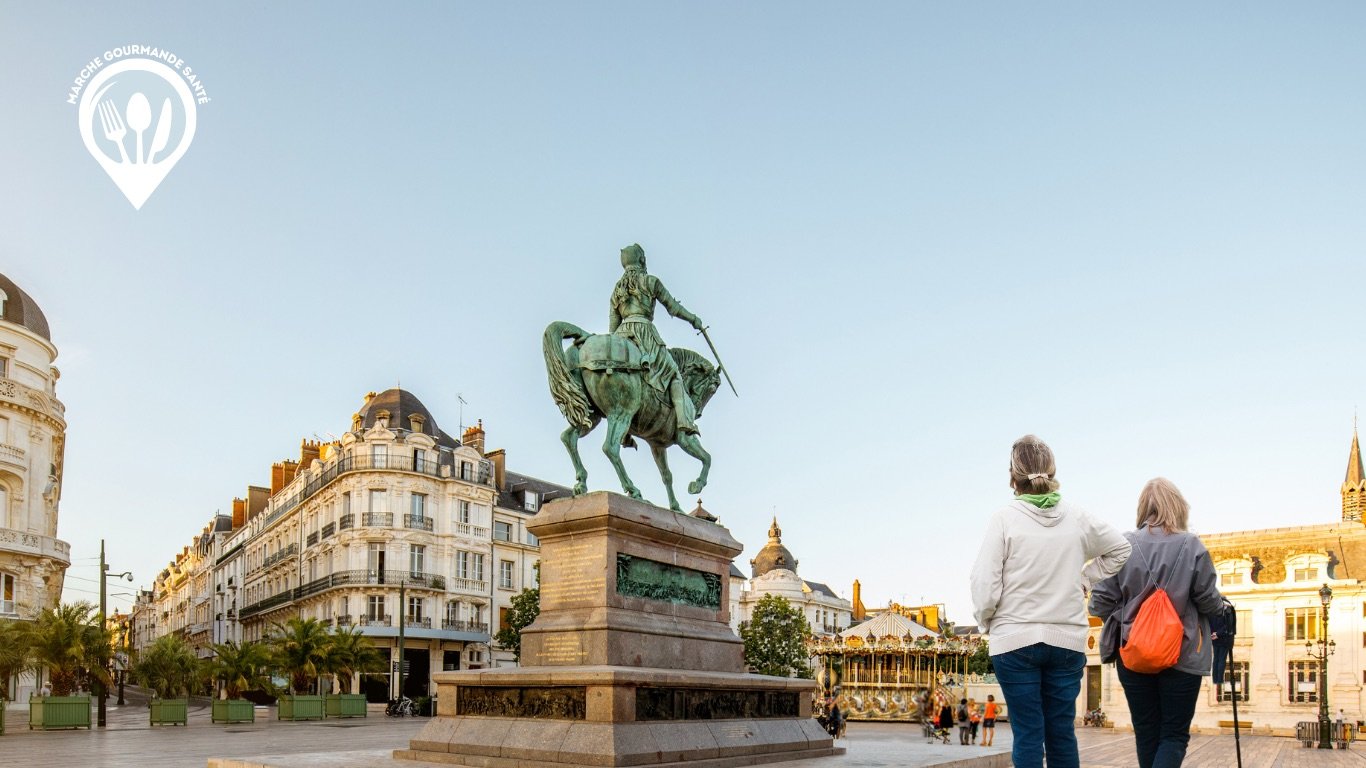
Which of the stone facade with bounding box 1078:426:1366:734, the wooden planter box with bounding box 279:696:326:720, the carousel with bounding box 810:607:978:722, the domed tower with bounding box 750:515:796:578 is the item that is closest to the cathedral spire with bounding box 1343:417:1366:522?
the stone facade with bounding box 1078:426:1366:734

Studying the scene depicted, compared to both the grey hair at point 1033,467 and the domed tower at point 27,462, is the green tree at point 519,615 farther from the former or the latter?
the grey hair at point 1033,467

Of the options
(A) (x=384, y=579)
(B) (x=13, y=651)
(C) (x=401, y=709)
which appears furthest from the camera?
(A) (x=384, y=579)

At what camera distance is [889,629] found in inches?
2061

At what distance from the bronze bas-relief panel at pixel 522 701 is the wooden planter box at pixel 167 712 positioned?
1024 inches

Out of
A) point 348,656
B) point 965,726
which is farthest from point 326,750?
point 348,656

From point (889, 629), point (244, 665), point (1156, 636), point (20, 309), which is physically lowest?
point (244, 665)

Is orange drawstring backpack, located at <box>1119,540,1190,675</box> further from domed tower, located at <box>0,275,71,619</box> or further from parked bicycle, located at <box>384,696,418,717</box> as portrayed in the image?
domed tower, located at <box>0,275,71,619</box>

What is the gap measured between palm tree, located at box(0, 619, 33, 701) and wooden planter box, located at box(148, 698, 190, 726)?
4152 millimetres

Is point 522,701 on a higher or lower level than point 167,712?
higher

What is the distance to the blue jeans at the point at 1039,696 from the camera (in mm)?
5574

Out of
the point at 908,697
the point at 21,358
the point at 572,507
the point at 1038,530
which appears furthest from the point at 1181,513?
the point at 21,358

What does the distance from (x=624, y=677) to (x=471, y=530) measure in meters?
52.2

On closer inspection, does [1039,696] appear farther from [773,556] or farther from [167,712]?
[773,556]

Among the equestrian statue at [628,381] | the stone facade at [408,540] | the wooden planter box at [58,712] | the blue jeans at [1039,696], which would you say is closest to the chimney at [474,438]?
the stone facade at [408,540]
